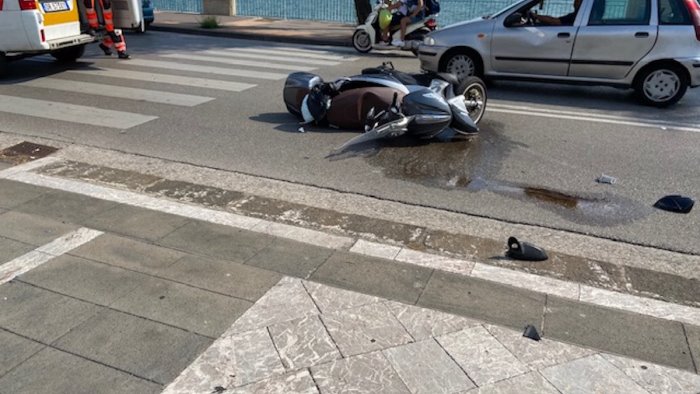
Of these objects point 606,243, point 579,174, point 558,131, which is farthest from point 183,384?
point 558,131

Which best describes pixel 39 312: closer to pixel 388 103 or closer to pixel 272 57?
pixel 388 103

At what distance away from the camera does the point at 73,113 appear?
328 inches

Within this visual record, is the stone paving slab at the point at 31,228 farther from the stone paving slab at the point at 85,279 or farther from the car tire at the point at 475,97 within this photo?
the car tire at the point at 475,97

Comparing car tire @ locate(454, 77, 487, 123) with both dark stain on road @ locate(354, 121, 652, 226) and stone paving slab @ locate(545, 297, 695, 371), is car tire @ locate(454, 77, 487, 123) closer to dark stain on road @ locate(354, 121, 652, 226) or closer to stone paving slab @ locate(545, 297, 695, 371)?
dark stain on road @ locate(354, 121, 652, 226)

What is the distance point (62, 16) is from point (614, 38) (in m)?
9.28

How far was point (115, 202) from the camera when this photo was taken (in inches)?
206

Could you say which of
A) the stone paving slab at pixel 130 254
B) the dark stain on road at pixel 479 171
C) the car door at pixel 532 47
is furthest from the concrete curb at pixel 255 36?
the stone paving slab at pixel 130 254

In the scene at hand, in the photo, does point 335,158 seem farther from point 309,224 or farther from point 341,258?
point 341,258

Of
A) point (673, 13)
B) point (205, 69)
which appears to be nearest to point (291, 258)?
point (673, 13)

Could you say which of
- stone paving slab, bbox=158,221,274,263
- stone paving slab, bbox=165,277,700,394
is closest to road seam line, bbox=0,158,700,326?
stone paving slab, bbox=158,221,274,263

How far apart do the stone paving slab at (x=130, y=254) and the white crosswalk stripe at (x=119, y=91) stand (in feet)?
15.9

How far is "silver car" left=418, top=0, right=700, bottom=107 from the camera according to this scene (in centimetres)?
893

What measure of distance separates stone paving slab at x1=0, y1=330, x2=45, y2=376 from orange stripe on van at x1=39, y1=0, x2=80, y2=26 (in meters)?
8.20

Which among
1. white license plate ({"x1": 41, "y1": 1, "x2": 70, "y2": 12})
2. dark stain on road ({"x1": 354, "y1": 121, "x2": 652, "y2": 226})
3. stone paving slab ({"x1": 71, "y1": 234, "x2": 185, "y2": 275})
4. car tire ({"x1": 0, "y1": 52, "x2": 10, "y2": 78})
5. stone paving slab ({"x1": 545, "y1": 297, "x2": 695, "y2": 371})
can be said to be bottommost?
dark stain on road ({"x1": 354, "y1": 121, "x2": 652, "y2": 226})
